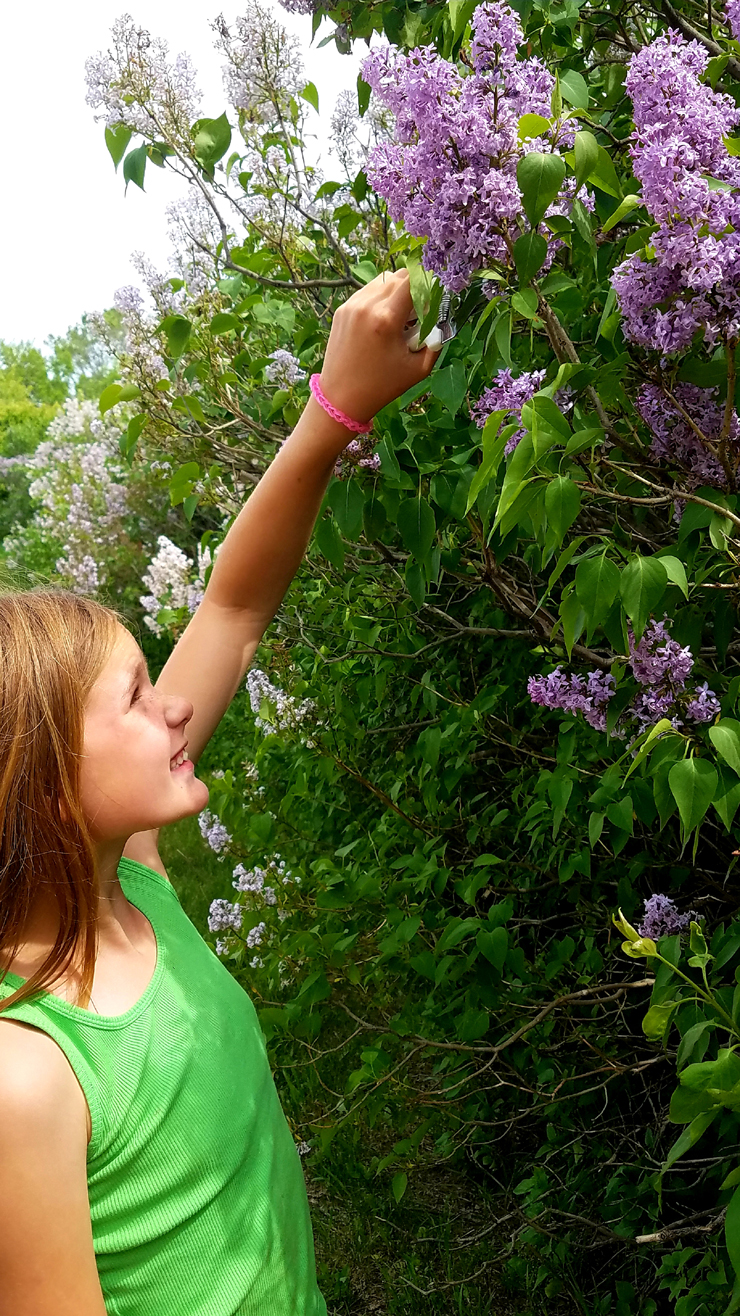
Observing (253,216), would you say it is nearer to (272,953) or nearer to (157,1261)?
(272,953)

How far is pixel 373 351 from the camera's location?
4.75ft

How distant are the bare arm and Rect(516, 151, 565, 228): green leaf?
0.95 m

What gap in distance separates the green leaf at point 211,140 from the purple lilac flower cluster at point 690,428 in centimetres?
114

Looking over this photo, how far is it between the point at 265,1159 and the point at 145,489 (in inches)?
333

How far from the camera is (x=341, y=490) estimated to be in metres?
1.89

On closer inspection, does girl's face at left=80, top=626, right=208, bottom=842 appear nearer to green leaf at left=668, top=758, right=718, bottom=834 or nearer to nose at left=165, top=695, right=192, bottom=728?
nose at left=165, top=695, right=192, bottom=728

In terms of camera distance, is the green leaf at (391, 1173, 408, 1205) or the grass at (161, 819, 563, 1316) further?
the grass at (161, 819, 563, 1316)

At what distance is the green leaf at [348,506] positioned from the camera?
1.88 m

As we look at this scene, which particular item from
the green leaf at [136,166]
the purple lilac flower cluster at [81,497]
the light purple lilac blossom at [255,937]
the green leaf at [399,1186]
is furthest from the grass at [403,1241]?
the purple lilac flower cluster at [81,497]

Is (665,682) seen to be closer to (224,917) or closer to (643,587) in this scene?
(643,587)

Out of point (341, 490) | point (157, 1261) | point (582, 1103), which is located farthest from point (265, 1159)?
point (582, 1103)

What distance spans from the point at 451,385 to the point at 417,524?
0.76ft

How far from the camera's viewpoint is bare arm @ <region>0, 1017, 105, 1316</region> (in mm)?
1128

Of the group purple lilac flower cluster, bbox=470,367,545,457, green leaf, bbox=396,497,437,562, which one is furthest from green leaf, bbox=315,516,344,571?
purple lilac flower cluster, bbox=470,367,545,457
